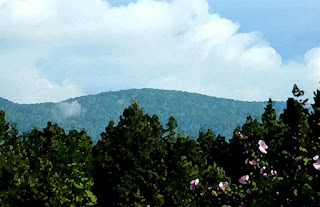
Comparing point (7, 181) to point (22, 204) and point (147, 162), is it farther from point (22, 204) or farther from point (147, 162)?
point (147, 162)

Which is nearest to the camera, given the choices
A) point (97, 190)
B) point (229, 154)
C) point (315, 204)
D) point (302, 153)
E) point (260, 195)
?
point (315, 204)

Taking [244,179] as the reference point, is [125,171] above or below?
above

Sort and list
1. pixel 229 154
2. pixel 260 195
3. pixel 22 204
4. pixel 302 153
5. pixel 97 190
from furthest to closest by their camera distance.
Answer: pixel 229 154 → pixel 97 190 → pixel 22 204 → pixel 260 195 → pixel 302 153

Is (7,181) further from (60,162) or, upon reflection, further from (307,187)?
(307,187)

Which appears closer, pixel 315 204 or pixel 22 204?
pixel 315 204

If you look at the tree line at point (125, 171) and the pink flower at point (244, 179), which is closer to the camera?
the pink flower at point (244, 179)

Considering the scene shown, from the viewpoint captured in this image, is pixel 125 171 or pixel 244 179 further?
pixel 125 171

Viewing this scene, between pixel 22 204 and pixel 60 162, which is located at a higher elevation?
pixel 60 162

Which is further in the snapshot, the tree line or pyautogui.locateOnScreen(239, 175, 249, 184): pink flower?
the tree line

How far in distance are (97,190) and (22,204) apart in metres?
10.8

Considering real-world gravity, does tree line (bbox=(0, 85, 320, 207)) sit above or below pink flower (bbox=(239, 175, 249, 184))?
above

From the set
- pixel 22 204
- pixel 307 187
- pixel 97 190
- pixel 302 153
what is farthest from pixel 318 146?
pixel 97 190

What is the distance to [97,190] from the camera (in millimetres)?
49562

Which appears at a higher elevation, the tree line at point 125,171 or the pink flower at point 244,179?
the tree line at point 125,171
